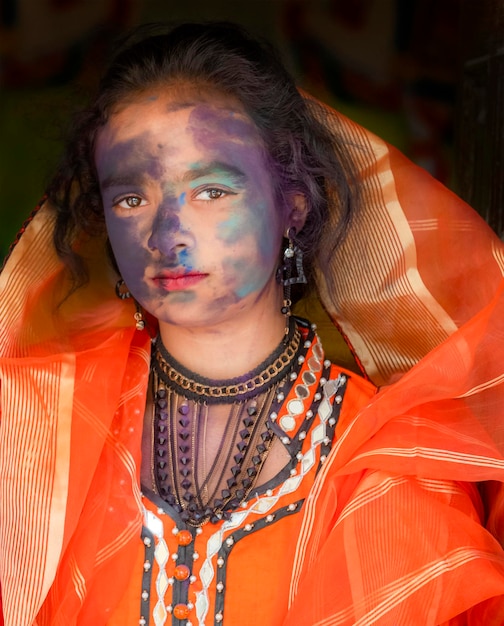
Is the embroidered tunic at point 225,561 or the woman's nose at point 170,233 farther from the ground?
the woman's nose at point 170,233

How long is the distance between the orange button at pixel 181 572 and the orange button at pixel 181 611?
0.04 metres

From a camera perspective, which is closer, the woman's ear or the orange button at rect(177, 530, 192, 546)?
the orange button at rect(177, 530, 192, 546)

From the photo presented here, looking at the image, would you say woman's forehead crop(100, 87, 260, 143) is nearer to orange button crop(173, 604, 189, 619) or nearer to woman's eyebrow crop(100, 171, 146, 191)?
woman's eyebrow crop(100, 171, 146, 191)

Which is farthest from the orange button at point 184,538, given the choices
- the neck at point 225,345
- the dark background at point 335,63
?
the dark background at point 335,63

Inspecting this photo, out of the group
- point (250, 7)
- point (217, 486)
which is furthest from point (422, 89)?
point (217, 486)

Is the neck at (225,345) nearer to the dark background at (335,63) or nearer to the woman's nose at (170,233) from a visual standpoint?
the woman's nose at (170,233)

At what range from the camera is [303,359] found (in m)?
1.43

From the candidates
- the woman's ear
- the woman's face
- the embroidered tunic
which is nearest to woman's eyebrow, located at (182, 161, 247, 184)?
the woman's face

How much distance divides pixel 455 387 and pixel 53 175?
2.54ft

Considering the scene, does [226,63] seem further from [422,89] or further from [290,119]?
[422,89]

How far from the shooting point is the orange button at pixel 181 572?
1.24 metres

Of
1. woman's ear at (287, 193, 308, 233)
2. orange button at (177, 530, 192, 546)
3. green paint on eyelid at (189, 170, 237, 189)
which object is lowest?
orange button at (177, 530, 192, 546)

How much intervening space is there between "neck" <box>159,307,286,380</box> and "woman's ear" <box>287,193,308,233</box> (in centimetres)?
15

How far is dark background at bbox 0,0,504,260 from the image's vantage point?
190 centimetres
